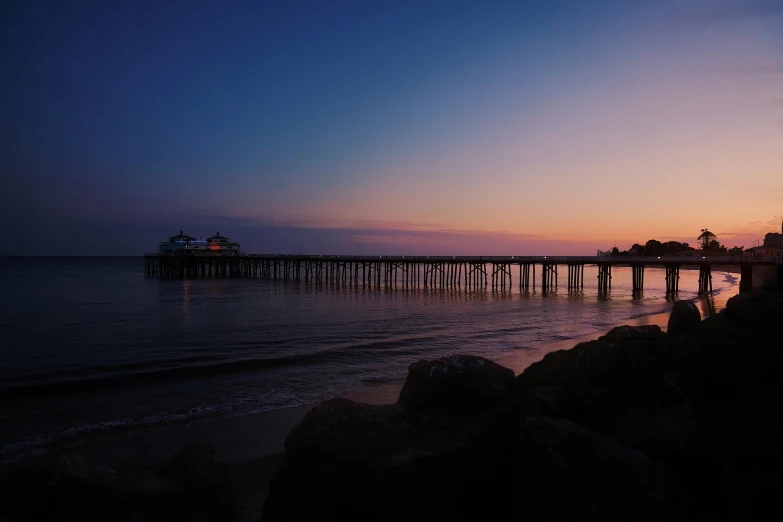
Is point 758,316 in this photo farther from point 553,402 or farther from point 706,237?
point 706,237

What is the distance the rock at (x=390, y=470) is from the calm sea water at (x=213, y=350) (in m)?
5.96

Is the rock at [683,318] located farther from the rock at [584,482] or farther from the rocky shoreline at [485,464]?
the rock at [584,482]

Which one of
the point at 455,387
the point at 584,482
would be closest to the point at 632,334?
the point at 455,387

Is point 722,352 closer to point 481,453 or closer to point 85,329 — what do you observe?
point 481,453

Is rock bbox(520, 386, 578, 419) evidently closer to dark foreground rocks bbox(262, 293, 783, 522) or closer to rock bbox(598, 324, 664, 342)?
dark foreground rocks bbox(262, 293, 783, 522)

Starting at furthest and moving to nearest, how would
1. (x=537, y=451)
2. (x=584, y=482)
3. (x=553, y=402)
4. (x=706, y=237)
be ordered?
(x=706, y=237) → (x=553, y=402) → (x=537, y=451) → (x=584, y=482)

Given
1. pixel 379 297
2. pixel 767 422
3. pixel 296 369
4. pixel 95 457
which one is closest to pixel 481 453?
pixel 767 422

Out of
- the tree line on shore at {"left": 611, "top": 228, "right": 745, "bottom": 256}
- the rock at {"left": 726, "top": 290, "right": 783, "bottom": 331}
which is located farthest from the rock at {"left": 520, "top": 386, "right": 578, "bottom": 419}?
the tree line on shore at {"left": 611, "top": 228, "right": 745, "bottom": 256}

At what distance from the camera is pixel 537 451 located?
3197 millimetres

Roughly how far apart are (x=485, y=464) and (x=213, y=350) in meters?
13.3

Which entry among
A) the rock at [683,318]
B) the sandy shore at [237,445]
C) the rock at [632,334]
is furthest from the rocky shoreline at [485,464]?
the rock at [683,318]

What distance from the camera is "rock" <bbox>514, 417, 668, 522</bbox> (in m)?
2.96

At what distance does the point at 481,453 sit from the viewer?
3.56 metres

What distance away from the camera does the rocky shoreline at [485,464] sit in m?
3.12
